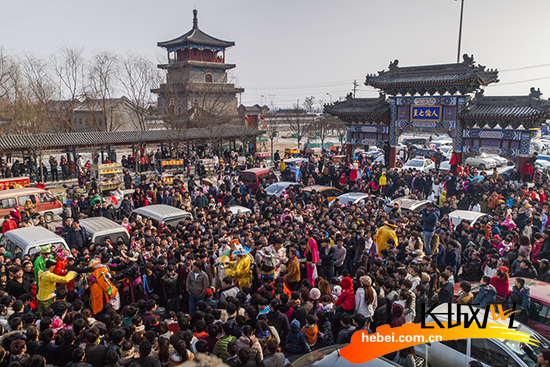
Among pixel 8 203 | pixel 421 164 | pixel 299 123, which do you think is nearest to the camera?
pixel 8 203

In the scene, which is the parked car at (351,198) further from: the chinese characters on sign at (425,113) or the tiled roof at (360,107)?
the tiled roof at (360,107)

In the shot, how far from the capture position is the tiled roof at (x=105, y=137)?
22203mm

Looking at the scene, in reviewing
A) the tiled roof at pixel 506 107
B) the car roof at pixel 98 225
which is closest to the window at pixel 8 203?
the car roof at pixel 98 225

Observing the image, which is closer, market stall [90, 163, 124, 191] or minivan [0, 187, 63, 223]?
minivan [0, 187, 63, 223]

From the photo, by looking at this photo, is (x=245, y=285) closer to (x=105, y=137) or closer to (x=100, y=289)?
(x=100, y=289)

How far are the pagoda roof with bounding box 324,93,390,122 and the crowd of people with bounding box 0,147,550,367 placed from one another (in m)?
13.1

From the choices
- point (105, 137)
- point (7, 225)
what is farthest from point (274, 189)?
point (105, 137)

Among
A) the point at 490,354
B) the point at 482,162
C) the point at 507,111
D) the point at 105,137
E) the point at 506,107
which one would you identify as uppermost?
the point at 506,107

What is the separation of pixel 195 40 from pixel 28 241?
41.7 meters

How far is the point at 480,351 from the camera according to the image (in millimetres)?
5238

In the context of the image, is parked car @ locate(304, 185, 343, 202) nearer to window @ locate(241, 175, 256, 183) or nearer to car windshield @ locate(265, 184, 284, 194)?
car windshield @ locate(265, 184, 284, 194)

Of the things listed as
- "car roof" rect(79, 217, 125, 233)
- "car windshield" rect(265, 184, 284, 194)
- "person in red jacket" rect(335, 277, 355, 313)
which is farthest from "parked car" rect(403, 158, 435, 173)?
"person in red jacket" rect(335, 277, 355, 313)

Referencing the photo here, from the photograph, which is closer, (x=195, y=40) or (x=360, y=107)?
(x=360, y=107)

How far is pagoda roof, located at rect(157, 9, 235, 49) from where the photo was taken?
→ 46.1m
